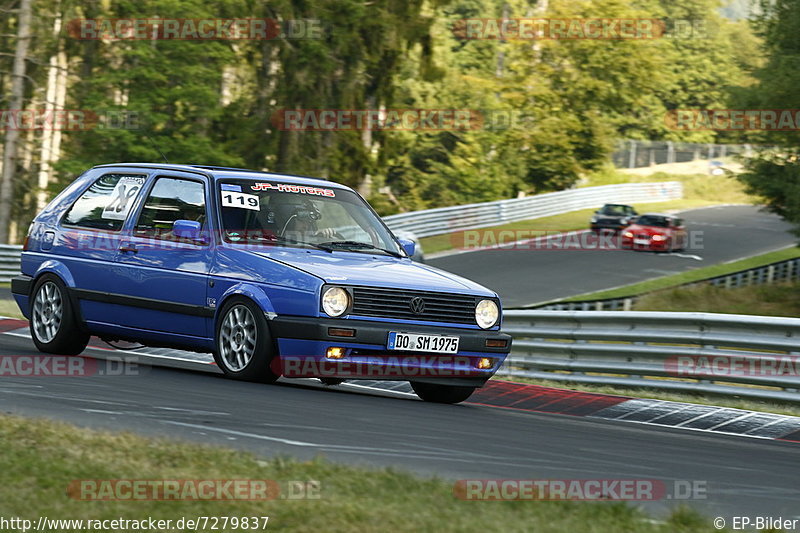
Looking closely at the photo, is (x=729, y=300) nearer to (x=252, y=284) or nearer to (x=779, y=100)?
(x=779, y=100)

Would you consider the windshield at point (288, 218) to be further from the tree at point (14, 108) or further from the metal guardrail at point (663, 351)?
the tree at point (14, 108)

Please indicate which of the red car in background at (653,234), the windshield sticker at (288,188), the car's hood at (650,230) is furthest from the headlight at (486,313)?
the car's hood at (650,230)

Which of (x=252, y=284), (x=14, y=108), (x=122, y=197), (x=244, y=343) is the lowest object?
(x=244, y=343)

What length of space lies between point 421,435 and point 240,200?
11.3 ft

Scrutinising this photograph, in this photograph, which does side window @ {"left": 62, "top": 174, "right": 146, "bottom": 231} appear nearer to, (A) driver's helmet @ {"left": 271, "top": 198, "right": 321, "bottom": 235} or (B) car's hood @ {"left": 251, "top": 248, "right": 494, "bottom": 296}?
(A) driver's helmet @ {"left": 271, "top": 198, "right": 321, "bottom": 235}

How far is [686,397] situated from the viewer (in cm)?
1116

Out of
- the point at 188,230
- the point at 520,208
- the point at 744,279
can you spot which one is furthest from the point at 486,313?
the point at 520,208

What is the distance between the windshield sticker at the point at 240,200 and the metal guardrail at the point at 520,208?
95.7 ft

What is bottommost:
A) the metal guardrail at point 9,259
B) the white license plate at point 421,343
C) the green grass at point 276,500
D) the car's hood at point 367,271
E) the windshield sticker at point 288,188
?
the metal guardrail at point 9,259

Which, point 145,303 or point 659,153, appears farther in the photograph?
point 659,153

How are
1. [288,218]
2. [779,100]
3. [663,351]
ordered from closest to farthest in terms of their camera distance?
1. [288,218]
2. [663,351]
3. [779,100]

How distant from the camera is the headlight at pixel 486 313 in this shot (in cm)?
960

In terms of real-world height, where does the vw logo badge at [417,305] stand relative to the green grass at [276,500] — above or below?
above

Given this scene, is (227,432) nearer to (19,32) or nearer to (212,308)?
(212,308)
